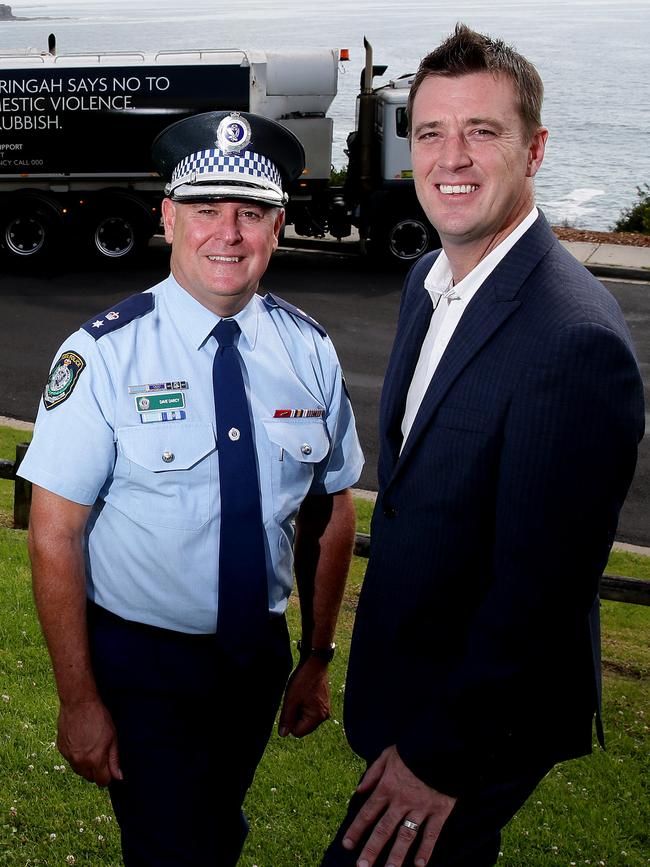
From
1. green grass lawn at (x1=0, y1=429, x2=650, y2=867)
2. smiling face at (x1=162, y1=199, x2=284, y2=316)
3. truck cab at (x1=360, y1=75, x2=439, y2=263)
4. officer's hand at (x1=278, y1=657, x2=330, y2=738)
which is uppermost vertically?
smiling face at (x1=162, y1=199, x2=284, y2=316)

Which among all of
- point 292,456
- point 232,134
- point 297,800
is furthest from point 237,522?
point 297,800

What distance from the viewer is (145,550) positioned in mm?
2689

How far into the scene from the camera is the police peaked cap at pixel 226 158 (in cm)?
282

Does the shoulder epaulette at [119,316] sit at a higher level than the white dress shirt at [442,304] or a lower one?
lower

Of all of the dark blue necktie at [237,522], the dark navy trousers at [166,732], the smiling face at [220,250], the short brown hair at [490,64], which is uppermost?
the short brown hair at [490,64]

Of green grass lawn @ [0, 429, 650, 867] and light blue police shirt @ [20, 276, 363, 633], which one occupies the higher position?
light blue police shirt @ [20, 276, 363, 633]

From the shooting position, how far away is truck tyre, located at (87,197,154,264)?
1673 centimetres

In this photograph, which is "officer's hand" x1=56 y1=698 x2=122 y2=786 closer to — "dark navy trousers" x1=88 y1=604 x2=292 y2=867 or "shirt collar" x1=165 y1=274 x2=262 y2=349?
"dark navy trousers" x1=88 y1=604 x2=292 y2=867

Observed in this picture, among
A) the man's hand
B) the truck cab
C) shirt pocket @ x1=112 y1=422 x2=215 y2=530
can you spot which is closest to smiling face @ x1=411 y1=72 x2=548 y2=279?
shirt pocket @ x1=112 y1=422 x2=215 y2=530

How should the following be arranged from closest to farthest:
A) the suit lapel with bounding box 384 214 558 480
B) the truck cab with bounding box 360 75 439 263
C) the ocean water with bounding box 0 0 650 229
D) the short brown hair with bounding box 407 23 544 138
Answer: the suit lapel with bounding box 384 214 558 480
the short brown hair with bounding box 407 23 544 138
the truck cab with bounding box 360 75 439 263
the ocean water with bounding box 0 0 650 229

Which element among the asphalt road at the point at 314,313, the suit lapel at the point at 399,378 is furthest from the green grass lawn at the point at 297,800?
the asphalt road at the point at 314,313

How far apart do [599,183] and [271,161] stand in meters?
50.1

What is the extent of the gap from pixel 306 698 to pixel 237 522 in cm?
76

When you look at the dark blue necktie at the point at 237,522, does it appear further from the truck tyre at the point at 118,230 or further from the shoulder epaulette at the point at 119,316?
Answer: the truck tyre at the point at 118,230
